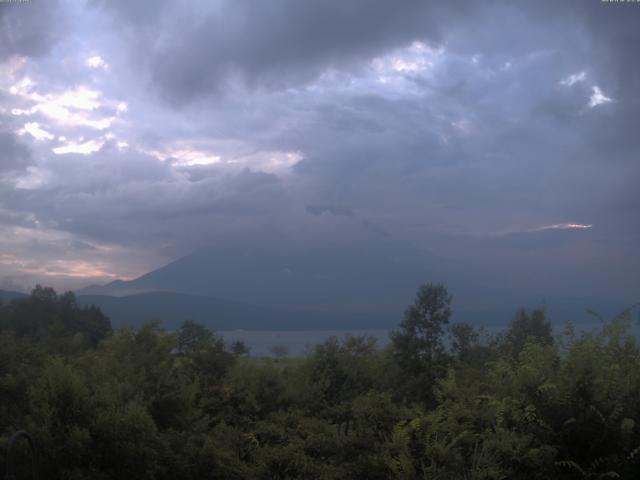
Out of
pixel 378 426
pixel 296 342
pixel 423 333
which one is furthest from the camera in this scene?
pixel 296 342

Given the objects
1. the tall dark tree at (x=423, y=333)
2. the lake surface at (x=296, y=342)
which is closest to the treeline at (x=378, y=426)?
the lake surface at (x=296, y=342)

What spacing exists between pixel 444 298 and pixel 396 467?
810 inches

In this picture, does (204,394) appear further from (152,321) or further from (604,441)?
(604,441)

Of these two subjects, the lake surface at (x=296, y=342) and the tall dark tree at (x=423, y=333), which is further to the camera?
the tall dark tree at (x=423, y=333)

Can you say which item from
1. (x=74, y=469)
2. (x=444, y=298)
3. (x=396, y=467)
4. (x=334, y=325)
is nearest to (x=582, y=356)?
(x=396, y=467)

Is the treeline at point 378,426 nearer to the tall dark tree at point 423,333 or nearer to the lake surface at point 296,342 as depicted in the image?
the lake surface at point 296,342

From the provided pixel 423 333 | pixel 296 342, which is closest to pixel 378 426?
pixel 423 333

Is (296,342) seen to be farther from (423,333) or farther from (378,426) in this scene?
(378,426)

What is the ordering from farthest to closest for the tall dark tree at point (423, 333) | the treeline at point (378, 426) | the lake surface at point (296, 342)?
the tall dark tree at point (423, 333) → the lake surface at point (296, 342) → the treeline at point (378, 426)

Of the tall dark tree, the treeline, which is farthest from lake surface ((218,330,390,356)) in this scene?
the treeline

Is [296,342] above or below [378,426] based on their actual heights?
below

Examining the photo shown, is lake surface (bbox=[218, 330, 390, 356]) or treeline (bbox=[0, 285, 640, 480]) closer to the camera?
treeline (bbox=[0, 285, 640, 480])

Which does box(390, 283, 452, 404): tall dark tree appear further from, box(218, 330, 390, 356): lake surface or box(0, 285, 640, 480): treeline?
box(0, 285, 640, 480): treeline

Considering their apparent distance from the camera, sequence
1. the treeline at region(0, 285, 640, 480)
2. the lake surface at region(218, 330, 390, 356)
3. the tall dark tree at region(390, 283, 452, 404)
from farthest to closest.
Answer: the tall dark tree at region(390, 283, 452, 404), the lake surface at region(218, 330, 390, 356), the treeline at region(0, 285, 640, 480)
